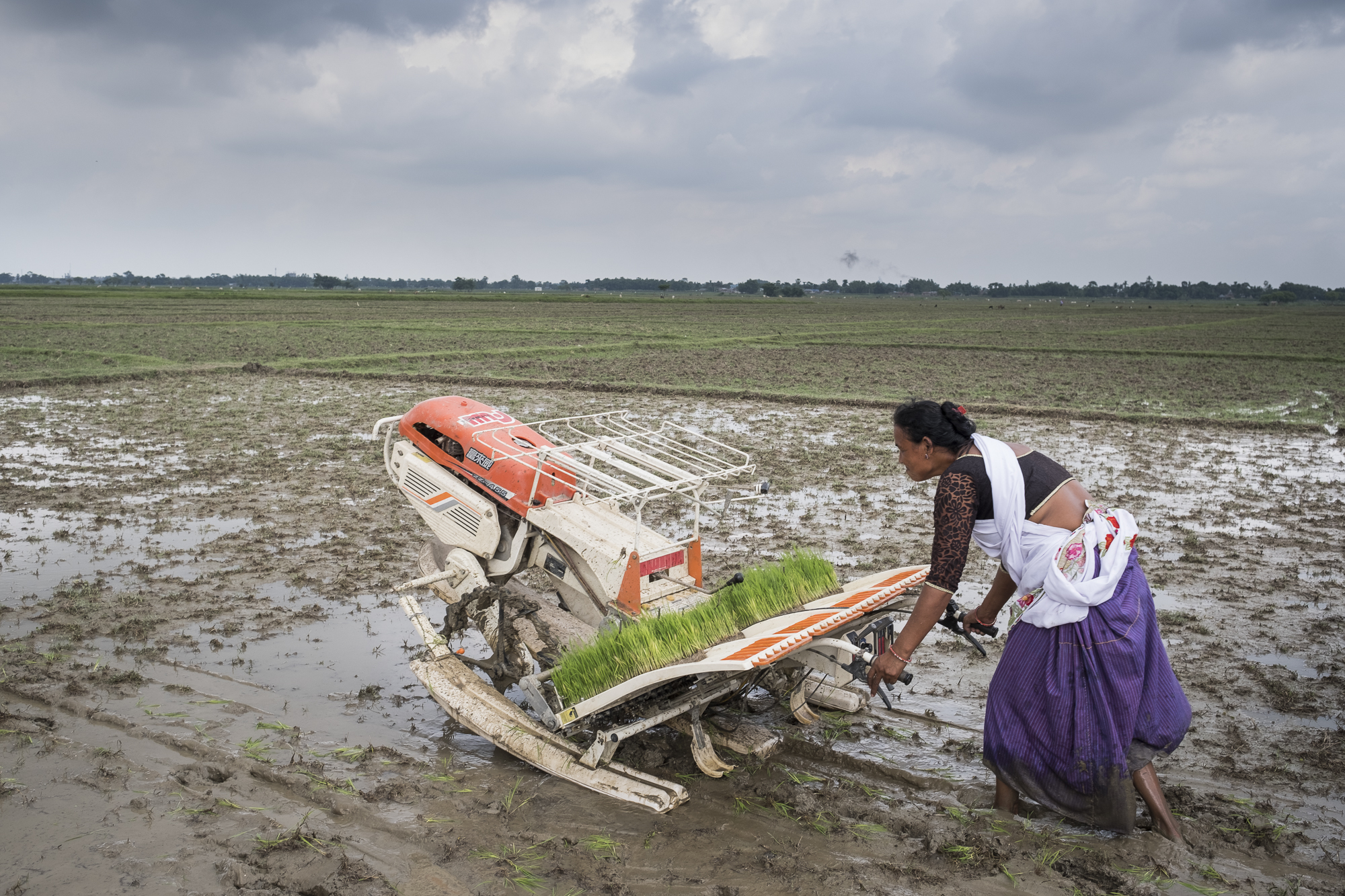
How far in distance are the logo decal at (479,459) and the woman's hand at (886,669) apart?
8.14 feet

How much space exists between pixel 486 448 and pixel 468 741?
62.7 inches

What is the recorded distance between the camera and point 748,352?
27.0 m

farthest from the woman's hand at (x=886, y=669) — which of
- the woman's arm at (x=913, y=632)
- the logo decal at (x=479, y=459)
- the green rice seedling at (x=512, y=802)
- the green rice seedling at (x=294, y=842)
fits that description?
the logo decal at (x=479, y=459)

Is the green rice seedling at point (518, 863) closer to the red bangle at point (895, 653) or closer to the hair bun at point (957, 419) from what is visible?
the red bangle at point (895, 653)

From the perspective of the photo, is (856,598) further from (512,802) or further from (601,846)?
(512,802)

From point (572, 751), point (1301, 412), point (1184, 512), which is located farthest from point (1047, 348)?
point (572, 751)

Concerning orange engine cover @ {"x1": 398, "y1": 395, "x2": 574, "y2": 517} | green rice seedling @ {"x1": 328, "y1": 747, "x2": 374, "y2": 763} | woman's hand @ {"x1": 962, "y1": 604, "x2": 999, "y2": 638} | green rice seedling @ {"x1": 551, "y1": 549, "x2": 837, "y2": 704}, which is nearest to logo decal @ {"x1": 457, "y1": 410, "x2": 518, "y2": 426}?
orange engine cover @ {"x1": 398, "y1": 395, "x2": 574, "y2": 517}

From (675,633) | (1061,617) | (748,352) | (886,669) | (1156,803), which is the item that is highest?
(748,352)

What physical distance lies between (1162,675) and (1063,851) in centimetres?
80

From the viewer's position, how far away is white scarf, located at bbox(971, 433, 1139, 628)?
3.30 m

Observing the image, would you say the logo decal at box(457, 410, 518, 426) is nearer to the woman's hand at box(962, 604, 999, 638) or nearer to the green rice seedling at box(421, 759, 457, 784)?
the green rice seedling at box(421, 759, 457, 784)

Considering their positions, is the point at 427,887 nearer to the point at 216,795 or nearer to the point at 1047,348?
the point at 216,795

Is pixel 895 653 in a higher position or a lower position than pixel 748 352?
lower

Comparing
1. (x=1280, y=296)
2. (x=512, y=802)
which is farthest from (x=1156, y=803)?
(x=1280, y=296)
